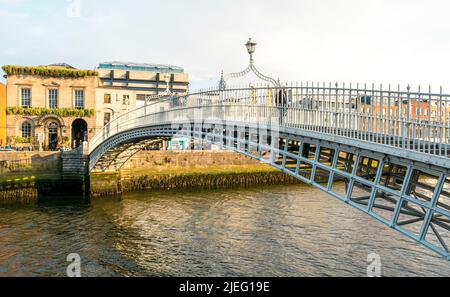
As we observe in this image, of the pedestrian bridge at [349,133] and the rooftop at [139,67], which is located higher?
the rooftop at [139,67]

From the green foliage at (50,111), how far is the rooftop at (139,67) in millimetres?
21427

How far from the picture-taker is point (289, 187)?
30.7m

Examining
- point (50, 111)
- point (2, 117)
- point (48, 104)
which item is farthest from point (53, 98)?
point (2, 117)

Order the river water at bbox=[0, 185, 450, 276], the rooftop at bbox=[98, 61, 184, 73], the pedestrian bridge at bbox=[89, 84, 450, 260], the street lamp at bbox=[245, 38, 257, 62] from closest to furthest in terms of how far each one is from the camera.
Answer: the pedestrian bridge at bbox=[89, 84, 450, 260] → the river water at bbox=[0, 185, 450, 276] → the street lamp at bbox=[245, 38, 257, 62] → the rooftop at bbox=[98, 61, 184, 73]

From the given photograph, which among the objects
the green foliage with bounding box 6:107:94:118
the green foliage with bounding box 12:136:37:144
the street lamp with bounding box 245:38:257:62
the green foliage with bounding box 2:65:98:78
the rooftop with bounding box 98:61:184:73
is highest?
the rooftop with bounding box 98:61:184:73

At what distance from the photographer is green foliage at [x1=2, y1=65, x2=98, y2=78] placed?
3775cm

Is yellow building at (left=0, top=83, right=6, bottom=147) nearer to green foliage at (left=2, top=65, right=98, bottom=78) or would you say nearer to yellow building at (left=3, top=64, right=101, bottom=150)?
yellow building at (left=3, top=64, right=101, bottom=150)

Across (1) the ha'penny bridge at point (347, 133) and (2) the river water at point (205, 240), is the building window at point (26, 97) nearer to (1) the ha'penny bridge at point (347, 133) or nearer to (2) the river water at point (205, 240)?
(2) the river water at point (205, 240)

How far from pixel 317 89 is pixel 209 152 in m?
23.5

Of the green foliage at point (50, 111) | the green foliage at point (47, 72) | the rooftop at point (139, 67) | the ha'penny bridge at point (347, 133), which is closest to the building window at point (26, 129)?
the green foliage at point (50, 111)

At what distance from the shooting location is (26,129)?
38938mm

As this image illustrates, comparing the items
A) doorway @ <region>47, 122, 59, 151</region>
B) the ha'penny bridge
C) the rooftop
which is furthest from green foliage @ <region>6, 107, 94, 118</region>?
the rooftop

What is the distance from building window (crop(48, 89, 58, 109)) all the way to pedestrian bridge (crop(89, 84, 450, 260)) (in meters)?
21.3

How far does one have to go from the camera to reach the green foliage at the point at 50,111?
38.0 m
